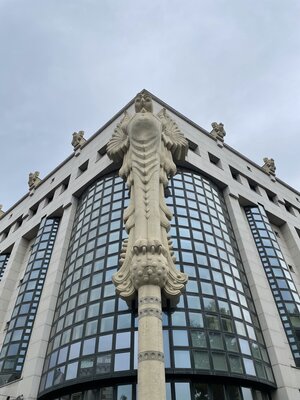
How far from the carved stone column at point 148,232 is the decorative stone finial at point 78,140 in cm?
1350

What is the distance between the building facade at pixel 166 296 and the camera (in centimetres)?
1923

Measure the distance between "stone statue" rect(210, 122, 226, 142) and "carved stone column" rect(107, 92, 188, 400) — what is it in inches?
500

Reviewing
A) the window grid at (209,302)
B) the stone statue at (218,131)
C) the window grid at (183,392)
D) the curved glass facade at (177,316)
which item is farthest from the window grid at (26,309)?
the stone statue at (218,131)

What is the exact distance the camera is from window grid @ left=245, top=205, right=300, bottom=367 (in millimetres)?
25703

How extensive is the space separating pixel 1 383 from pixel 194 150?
2673 cm

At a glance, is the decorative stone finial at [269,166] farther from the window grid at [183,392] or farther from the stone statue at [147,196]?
the window grid at [183,392]

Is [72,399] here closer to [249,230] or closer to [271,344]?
[271,344]

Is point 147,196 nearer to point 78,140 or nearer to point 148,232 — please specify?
point 148,232

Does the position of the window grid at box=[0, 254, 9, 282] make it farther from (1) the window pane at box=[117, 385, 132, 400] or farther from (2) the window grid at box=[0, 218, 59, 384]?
(1) the window pane at box=[117, 385, 132, 400]

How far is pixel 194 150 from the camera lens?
37.3 m

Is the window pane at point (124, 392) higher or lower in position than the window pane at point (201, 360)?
lower

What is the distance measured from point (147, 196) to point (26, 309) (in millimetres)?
14014

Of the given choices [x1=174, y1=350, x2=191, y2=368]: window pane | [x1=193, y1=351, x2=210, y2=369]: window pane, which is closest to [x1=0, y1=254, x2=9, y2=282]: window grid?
[x1=174, y1=350, x2=191, y2=368]: window pane

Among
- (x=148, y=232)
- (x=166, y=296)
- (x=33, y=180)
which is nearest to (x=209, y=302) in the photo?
(x=166, y=296)
